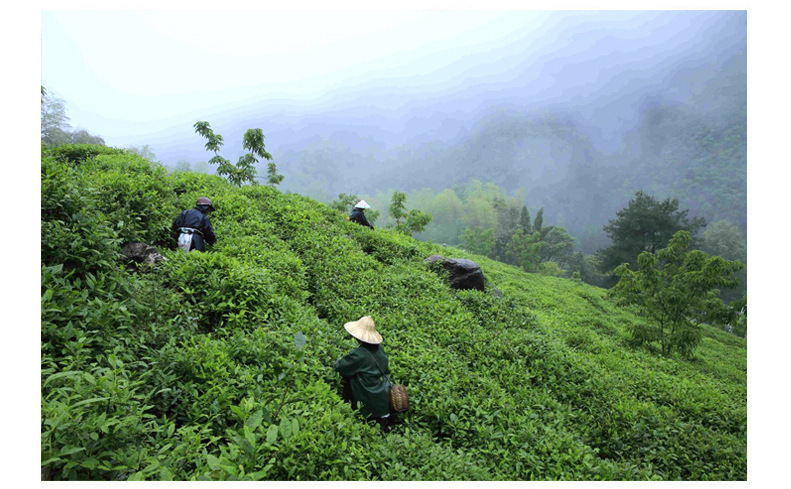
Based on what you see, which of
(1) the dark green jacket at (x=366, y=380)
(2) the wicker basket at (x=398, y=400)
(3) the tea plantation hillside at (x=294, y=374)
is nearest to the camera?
(3) the tea plantation hillside at (x=294, y=374)

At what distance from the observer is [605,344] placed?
764 centimetres

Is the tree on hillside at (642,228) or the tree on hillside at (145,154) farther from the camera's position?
the tree on hillside at (642,228)

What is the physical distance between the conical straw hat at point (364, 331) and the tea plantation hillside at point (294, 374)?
0.55m

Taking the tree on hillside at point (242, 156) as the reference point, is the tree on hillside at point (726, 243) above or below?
below

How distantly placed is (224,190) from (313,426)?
7556mm

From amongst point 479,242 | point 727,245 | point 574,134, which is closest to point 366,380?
point 479,242

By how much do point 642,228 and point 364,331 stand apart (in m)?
30.2

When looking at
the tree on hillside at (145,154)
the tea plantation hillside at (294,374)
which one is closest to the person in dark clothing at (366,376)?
the tea plantation hillside at (294,374)

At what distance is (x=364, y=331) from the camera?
3396 millimetres

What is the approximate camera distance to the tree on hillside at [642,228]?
25797mm

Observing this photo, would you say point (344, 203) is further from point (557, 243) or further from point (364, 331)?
point (557, 243)

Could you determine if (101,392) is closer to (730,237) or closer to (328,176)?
(730,237)

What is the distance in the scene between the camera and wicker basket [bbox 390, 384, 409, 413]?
11.2ft

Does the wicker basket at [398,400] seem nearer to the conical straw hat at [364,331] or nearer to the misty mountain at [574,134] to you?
the conical straw hat at [364,331]
